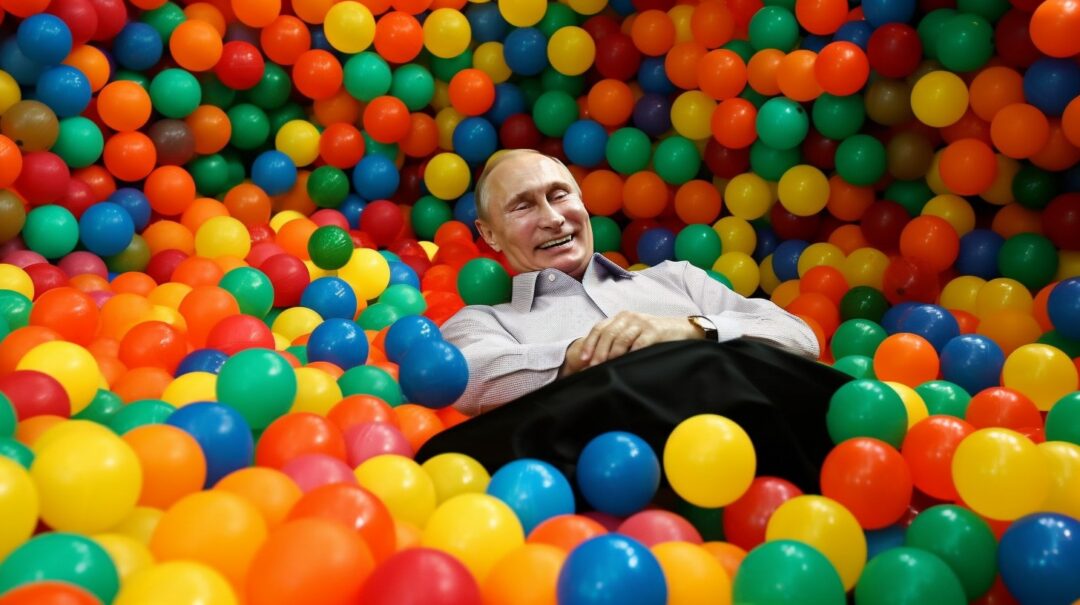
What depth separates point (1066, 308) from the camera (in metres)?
2.45

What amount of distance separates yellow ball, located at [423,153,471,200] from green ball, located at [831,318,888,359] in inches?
54.3

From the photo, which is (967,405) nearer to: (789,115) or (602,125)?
(789,115)

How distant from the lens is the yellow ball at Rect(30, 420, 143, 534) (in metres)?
1.34

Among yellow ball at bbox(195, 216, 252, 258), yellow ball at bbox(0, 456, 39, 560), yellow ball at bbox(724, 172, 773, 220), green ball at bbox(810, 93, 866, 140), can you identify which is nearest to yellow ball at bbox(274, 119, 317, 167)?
yellow ball at bbox(195, 216, 252, 258)

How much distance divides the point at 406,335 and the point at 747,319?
2.42ft

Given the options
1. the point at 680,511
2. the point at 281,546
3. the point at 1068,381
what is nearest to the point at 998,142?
the point at 1068,381

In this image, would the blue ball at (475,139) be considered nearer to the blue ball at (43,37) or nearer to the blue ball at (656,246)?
the blue ball at (656,246)

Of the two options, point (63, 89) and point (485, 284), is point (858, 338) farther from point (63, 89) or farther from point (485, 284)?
point (63, 89)

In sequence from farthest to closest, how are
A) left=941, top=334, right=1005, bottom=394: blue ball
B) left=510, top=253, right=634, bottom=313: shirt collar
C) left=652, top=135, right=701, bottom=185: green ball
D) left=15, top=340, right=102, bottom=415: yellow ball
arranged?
left=652, top=135, right=701, bottom=185: green ball → left=510, top=253, right=634, bottom=313: shirt collar → left=941, top=334, right=1005, bottom=394: blue ball → left=15, top=340, right=102, bottom=415: yellow ball

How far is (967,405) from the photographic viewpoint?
211 centimetres

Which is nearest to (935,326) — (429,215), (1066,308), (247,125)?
(1066,308)

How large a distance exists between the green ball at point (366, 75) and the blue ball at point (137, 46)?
58 centimetres

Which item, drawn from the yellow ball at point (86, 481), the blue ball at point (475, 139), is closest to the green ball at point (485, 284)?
the blue ball at point (475, 139)

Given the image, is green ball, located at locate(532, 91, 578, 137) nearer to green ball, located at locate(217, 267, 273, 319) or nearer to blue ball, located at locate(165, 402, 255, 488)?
green ball, located at locate(217, 267, 273, 319)
